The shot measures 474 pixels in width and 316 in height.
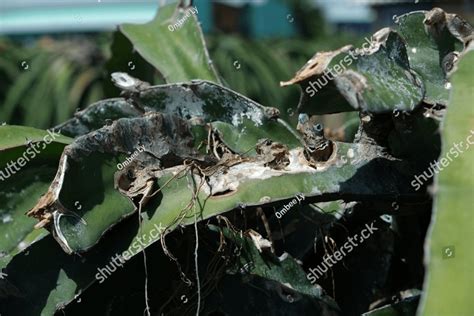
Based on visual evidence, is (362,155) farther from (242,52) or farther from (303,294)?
(242,52)

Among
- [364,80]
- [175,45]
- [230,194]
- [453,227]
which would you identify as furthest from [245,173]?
[175,45]

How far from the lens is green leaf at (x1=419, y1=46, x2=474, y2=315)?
458mm

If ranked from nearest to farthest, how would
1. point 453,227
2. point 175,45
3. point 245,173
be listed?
point 453,227, point 245,173, point 175,45

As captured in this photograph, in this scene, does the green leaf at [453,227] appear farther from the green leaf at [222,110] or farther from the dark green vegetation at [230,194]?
the green leaf at [222,110]

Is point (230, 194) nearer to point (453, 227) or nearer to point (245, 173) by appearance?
point (245, 173)

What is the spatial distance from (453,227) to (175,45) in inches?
24.7

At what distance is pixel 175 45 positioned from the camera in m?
1.04

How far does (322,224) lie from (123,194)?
0.70 ft

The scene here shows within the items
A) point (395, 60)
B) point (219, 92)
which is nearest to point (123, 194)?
point (219, 92)

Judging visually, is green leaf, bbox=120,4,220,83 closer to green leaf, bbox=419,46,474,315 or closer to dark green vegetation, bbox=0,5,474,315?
dark green vegetation, bbox=0,5,474,315

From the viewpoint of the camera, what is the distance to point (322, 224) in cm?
82

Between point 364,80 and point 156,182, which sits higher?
point 364,80

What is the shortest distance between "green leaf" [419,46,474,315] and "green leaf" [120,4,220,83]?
0.48m

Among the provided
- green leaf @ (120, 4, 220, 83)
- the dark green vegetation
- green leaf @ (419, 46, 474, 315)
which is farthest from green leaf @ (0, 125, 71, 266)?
green leaf @ (419, 46, 474, 315)
